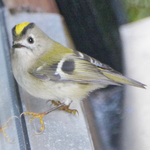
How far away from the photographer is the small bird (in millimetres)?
1387

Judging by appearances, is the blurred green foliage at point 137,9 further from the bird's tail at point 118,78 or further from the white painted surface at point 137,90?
the bird's tail at point 118,78

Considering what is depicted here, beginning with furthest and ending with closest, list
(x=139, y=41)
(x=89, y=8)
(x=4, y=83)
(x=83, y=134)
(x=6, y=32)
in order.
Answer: (x=139, y=41) → (x=89, y=8) → (x=6, y=32) → (x=4, y=83) → (x=83, y=134)

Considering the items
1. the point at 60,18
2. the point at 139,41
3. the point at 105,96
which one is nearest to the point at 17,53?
the point at 60,18

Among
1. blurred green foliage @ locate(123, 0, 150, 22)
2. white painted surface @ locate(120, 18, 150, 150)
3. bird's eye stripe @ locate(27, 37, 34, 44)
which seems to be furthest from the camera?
blurred green foliage @ locate(123, 0, 150, 22)

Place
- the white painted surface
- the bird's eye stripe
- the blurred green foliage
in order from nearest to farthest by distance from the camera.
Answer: the bird's eye stripe
the white painted surface
the blurred green foliage

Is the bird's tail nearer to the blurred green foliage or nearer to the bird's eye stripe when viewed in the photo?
the bird's eye stripe

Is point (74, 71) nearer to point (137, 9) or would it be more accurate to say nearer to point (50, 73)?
point (50, 73)

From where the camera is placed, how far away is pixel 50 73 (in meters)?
1.40

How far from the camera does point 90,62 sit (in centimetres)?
148

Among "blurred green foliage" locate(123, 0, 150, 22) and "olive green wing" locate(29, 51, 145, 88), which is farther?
"blurred green foliage" locate(123, 0, 150, 22)

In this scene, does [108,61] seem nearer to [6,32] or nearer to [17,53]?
[6,32]

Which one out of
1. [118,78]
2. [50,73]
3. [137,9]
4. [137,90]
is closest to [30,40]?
[50,73]

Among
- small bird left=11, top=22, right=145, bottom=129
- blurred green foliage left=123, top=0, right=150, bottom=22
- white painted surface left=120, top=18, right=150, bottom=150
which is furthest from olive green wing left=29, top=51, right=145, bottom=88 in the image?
blurred green foliage left=123, top=0, right=150, bottom=22

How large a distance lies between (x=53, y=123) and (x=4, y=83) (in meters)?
0.28
